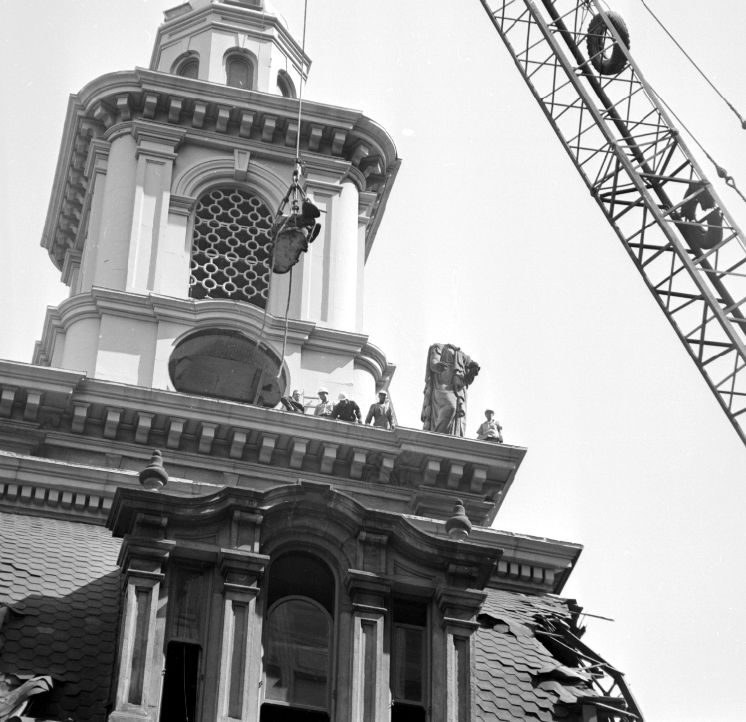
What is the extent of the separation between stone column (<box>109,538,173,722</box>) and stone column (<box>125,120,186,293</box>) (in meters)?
21.5

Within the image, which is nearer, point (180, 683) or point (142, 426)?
point (180, 683)

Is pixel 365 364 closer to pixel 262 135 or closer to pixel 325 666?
pixel 262 135

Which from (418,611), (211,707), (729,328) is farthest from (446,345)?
(211,707)

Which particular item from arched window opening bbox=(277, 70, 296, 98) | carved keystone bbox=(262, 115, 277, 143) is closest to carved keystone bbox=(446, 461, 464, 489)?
carved keystone bbox=(262, 115, 277, 143)

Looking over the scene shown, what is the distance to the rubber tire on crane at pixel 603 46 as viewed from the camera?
5894 centimetres

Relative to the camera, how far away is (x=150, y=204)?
54625 mm

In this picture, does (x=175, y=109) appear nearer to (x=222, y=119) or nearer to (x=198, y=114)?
(x=198, y=114)

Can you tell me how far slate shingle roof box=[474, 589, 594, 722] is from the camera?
32781mm

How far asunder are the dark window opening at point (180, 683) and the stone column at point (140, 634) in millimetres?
219

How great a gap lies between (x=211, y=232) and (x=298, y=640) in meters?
25.3

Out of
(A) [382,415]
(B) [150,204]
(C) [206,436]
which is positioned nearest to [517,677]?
(C) [206,436]

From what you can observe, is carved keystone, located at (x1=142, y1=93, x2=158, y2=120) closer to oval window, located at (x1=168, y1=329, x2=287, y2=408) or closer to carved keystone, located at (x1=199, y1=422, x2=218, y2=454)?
oval window, located at (x1=168, y1=329, x2=287, y2=408)

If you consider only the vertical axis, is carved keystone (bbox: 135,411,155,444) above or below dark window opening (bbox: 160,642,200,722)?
above

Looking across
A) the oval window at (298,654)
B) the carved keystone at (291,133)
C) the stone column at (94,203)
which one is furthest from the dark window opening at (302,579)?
the carved keystone at (291,133)
